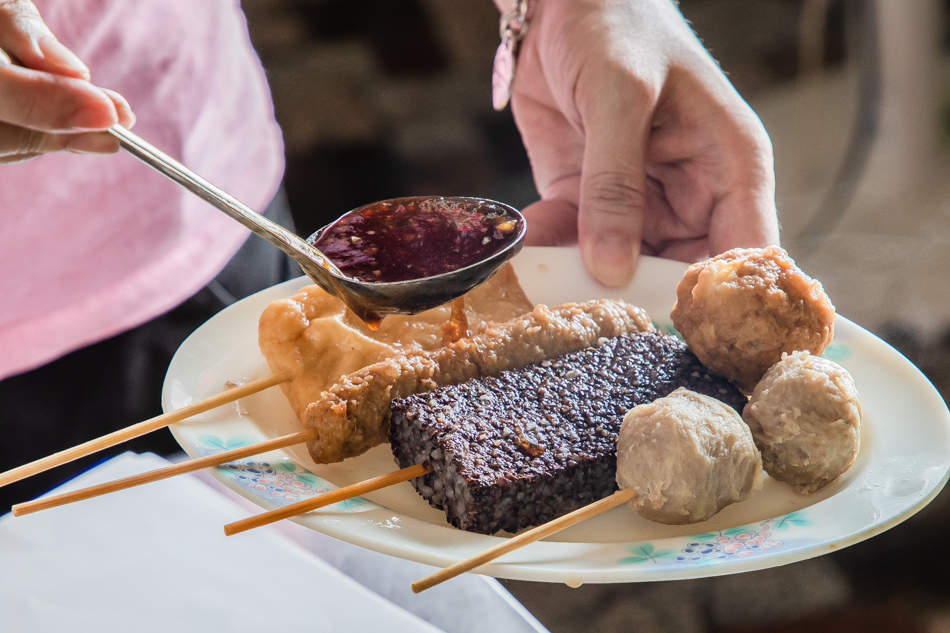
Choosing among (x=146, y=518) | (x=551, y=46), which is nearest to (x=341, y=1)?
(x=551, y=46)

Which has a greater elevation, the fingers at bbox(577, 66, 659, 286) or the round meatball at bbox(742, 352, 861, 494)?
the fingers at bbox(577, 66, 659, 286)

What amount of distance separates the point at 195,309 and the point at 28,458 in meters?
0.67

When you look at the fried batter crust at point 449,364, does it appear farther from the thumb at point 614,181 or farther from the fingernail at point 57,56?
the fingernail at point 57,56

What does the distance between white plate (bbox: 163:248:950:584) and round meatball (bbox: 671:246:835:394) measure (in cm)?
21

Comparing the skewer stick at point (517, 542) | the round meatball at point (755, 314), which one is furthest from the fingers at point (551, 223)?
the skewer stick at point (517, 542)

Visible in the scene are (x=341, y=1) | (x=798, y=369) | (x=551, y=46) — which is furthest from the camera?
(x=341, y=1)

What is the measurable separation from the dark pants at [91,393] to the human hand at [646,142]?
1221mm

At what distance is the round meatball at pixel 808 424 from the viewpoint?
1678 mm

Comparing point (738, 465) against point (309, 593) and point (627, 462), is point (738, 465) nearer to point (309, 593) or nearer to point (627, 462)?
point (627, 462)

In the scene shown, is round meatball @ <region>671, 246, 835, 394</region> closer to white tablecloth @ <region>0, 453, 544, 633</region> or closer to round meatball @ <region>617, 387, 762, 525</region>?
round meatball @ <region>617, 387, 762, 525</region>

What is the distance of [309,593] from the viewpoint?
5.75ft

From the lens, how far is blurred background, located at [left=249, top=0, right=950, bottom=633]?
490cm

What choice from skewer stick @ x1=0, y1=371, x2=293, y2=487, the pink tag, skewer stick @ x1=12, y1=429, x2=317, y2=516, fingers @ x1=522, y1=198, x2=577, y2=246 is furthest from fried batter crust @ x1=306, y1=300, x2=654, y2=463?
the pink tag

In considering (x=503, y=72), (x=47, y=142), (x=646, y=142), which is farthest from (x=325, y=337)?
(x=503, y=72)
